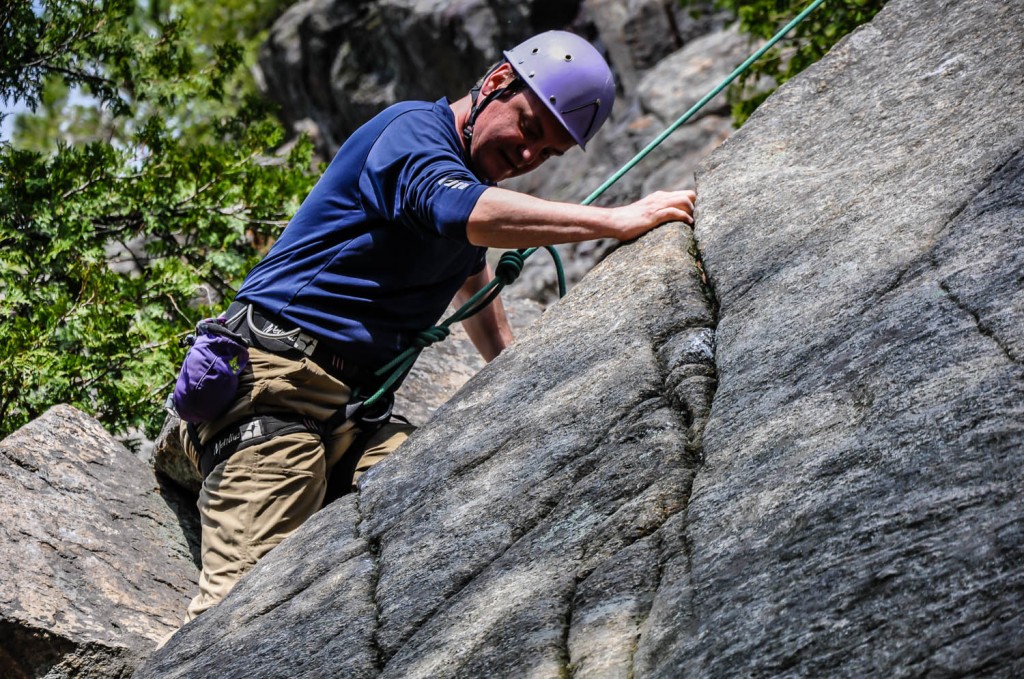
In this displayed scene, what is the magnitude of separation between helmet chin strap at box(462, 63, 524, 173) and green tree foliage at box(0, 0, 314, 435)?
8.37 feet

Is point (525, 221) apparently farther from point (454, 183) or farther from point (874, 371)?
point (874, 371)

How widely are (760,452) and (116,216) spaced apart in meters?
5.25

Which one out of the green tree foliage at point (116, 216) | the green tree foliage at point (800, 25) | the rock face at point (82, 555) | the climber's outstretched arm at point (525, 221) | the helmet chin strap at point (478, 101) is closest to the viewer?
the climber's outstretched arm at point (525, 221)

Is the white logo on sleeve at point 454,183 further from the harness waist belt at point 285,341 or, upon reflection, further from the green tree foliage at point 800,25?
the green tree foliage at point 800,25

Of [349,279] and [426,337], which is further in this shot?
[426,337]

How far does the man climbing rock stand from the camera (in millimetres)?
4262

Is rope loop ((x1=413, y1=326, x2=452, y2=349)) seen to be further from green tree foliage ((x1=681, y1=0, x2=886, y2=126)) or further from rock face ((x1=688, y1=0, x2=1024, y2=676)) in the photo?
green tree foliage ((x1=681, y1=0, x2=886, y2=126))

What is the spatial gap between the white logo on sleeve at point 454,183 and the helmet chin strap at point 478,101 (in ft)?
1.66

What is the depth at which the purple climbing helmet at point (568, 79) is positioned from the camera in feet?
14.1

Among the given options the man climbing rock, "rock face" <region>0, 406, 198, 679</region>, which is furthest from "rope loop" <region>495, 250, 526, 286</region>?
"rock face" <region>0, 406, 198, 679</region>

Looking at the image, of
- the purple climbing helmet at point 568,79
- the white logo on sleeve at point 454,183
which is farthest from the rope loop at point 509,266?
the white logo on sleeve at point 454,183

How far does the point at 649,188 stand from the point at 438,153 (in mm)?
10442

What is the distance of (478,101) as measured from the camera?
4.46 m

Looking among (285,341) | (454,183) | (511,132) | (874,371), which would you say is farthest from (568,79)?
(874,371)
